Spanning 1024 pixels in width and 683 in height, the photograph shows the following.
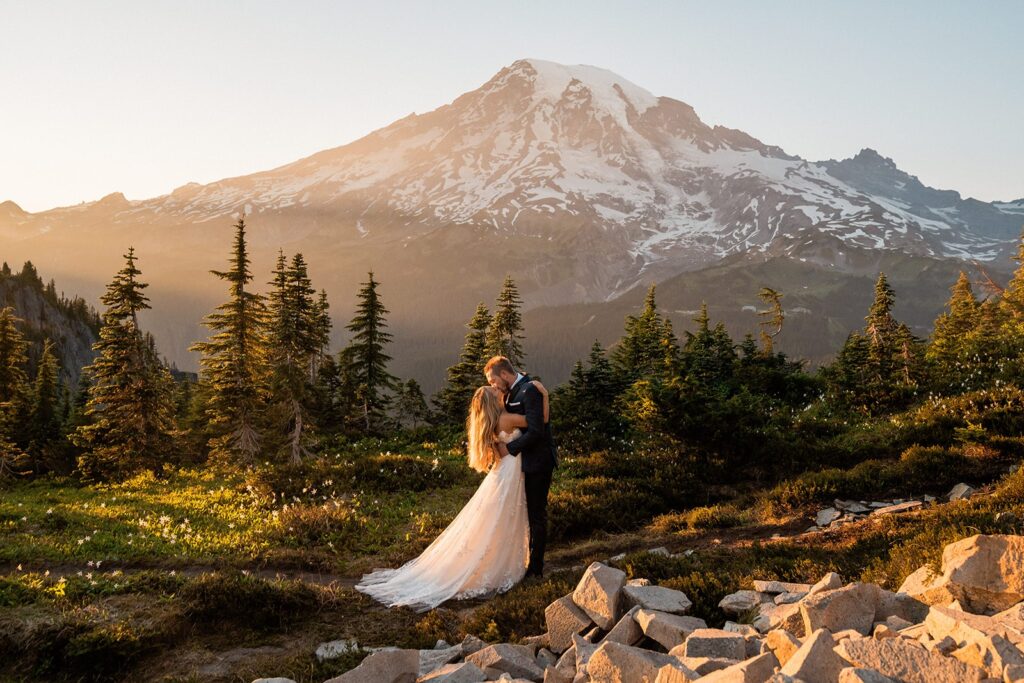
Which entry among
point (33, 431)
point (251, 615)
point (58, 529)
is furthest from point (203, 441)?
point (251, 615)

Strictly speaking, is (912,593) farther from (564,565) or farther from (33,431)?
(33,431)

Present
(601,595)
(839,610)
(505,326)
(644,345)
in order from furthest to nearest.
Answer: (644,345), (505,326), (601,595), (839,610)

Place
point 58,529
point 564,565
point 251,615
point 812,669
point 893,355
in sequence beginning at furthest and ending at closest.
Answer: point 893,355, point 58,529, point 564,565, point 251,615, point 812,669

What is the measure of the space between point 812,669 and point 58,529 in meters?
14.9

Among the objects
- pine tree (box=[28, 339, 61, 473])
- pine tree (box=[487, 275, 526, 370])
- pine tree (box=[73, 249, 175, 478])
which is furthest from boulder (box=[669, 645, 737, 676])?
pine tree (box=[28, 339, 61, 473])

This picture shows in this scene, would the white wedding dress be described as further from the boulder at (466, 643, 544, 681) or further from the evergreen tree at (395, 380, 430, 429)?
the evergreen tree at (395, 380, 430, 429)

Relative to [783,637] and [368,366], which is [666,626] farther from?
[368,366]

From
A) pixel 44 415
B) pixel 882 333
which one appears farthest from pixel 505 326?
pixel 44 415

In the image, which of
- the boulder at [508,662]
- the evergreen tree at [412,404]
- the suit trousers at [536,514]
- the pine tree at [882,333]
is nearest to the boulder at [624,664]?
the boulder at [508,662]

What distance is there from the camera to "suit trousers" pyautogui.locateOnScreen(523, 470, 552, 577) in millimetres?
9000

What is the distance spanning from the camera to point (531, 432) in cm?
859

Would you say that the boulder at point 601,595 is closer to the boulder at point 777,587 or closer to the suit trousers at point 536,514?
the boulder at point 777,587

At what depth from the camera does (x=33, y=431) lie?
3228 centimetres

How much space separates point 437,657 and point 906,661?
4354 mm
